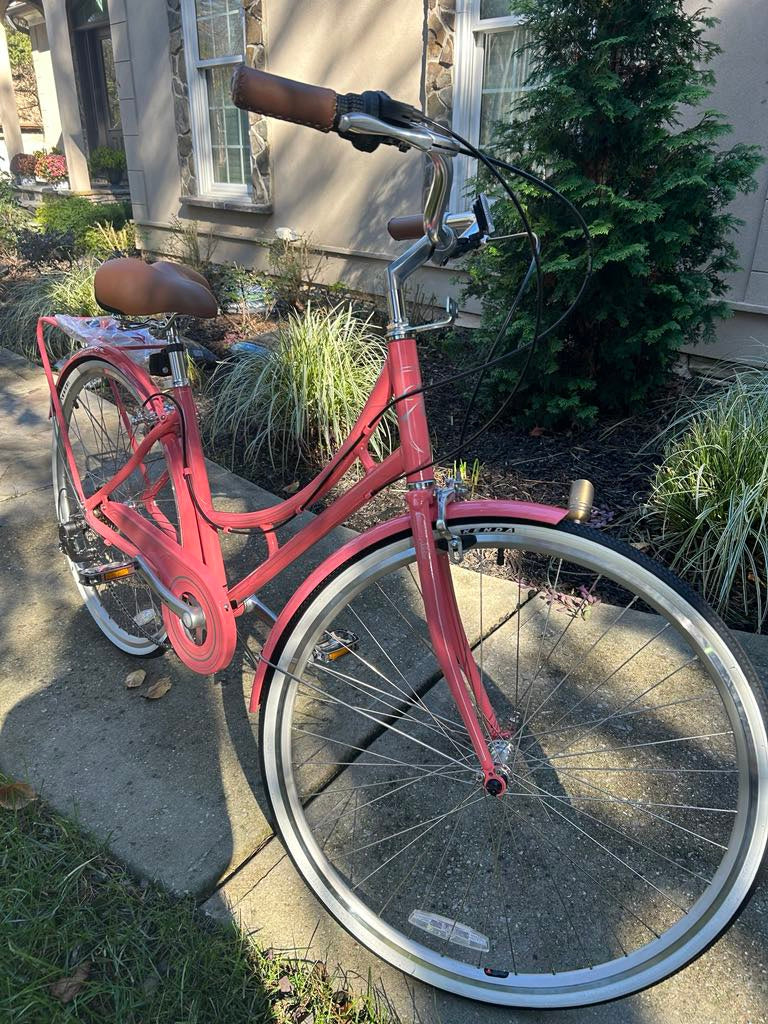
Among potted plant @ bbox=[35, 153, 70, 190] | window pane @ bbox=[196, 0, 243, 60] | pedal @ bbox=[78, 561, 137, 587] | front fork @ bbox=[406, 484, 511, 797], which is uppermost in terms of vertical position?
window pane @ bbox=[196, 0, 243, 60]

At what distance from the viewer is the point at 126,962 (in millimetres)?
1571

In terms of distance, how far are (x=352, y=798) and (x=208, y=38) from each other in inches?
281

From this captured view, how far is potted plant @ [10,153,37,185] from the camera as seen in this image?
44.0 ft

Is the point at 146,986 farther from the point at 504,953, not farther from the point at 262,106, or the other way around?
the point at 262,106

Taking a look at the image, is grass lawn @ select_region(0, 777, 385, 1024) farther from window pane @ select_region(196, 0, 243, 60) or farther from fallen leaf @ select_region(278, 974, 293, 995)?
window pane @ select_region(196, 0, 243, 60)

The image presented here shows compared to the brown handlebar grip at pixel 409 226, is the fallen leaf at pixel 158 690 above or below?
below

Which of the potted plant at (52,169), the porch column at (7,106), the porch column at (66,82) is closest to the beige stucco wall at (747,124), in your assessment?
the porch column at (66,82)

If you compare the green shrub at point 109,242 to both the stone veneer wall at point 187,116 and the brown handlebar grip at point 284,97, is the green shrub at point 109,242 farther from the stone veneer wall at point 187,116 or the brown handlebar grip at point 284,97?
the brown handlebar grip at point 284,97

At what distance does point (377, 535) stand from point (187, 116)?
706 cm

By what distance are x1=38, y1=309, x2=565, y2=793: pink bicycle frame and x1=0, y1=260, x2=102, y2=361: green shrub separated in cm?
371

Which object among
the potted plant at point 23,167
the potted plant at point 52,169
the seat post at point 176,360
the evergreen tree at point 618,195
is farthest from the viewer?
the potted plant at point 23,167

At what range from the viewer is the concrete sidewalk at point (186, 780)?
4.99ft

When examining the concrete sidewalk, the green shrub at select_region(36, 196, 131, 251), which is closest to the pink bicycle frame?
the concrete sidewalk

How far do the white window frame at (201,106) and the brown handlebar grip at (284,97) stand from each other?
6325mm
